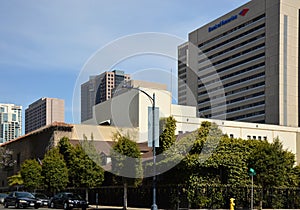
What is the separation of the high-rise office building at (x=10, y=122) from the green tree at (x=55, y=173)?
375 feet

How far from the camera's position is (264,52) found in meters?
126

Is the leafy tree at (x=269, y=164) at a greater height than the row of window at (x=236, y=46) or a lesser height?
lesser

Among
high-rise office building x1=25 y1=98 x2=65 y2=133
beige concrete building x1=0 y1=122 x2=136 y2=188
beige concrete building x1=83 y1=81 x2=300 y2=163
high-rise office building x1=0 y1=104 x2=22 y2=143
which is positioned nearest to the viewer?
beige concrete building x1=0 y1=122 x2=136 y2=188

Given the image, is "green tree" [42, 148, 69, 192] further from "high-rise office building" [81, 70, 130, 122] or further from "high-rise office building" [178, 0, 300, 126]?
"high-rise office building" [178, 0, 300, 126]

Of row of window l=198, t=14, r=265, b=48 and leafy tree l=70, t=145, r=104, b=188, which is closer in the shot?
leafy tree l=70, t=145, r=104, b=188

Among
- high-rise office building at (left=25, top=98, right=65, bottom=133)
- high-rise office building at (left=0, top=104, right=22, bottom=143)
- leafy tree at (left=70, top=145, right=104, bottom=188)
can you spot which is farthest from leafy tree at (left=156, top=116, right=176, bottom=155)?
high-rise office building at (left=0, top=104, right=22, bottom=143)

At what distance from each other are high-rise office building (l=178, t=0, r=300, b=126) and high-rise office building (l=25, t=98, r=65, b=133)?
34936mm

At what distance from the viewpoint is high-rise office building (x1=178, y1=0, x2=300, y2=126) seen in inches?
4786

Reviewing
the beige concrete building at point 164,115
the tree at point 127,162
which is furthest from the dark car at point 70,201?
the beige concrete building at point 164,115

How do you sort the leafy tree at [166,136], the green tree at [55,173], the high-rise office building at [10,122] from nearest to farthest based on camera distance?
1. the leafy tree at [166,136]
2. the green tree at [55,173]
3. the high-rise office building at [10,122]

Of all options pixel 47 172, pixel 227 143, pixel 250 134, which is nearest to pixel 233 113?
pixel 250 134

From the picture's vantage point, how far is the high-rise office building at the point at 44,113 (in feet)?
454

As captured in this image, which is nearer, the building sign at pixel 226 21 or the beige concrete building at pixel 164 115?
the beige concrete building at pixel 164 115

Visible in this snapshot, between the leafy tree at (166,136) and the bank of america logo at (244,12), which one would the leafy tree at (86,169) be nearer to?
the leafy tree at (166,136)
